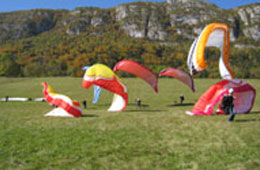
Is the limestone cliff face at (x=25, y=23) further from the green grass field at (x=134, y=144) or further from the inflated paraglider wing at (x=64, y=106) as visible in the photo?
the green grass field at (x=134, y=144)

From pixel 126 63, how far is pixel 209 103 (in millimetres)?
7289

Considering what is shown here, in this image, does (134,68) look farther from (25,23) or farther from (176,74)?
(25,23)

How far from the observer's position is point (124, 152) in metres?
7.64

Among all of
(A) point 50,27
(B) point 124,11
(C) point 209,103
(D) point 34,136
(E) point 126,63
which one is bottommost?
(D) point 34,136

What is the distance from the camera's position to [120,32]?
155875 millimetres

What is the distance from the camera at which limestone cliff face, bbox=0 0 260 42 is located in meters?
150

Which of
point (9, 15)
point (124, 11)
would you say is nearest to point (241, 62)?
point (124, 11)

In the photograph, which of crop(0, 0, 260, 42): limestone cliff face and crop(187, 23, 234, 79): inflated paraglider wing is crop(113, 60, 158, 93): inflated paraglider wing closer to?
crop(187, 23, 234, 79): inflated paraglider wing

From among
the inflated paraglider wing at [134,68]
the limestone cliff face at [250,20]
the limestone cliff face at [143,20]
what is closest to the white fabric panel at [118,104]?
the inflated paraglider wing at [134,68]

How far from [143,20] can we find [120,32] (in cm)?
1827

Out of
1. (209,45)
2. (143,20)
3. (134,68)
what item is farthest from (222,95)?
(143,20)

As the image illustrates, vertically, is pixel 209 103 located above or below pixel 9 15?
below

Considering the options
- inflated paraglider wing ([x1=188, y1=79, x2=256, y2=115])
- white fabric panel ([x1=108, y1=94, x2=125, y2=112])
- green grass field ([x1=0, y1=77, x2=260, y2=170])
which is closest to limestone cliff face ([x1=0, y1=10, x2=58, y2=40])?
white fabric panel ([x1=108, y1=94, x2=125, y2=112])

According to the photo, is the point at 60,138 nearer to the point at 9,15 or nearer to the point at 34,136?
the point at 34,136
